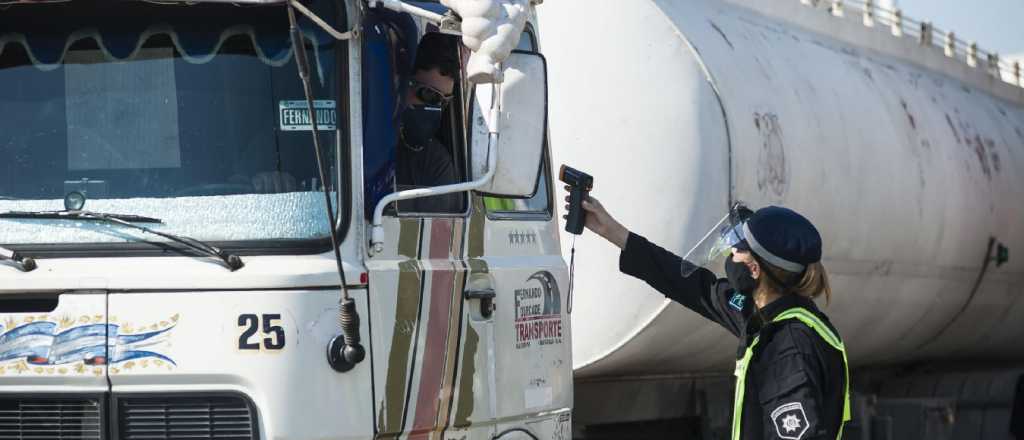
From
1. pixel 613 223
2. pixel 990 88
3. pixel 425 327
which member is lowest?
pixel 425 327

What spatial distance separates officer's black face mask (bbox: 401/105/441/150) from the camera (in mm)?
4824

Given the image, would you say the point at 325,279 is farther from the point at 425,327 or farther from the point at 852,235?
the point at 852,235

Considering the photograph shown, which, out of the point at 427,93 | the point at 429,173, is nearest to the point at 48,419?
the point at 429,173

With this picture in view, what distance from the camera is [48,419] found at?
419 cm

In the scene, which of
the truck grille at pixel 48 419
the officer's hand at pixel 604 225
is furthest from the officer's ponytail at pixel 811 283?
the truck grille at pixel 48 419

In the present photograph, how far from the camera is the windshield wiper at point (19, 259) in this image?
419cm

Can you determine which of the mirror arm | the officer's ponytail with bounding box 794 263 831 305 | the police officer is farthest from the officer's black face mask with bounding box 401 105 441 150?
the officer's ponytail with bounding box 794 263 831 305

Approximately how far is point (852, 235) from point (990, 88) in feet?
15.7

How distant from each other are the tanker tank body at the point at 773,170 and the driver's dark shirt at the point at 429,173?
5.65 ft

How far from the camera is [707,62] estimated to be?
275 inches

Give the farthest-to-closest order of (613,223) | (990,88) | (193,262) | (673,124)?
(990,88), (673,124), (613,223), (193,262)

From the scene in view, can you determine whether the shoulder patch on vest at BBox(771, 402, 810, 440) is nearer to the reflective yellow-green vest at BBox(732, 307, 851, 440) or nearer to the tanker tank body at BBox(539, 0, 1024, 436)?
the reflective yellow-green vest at BBox(732, 307, 851, 440)

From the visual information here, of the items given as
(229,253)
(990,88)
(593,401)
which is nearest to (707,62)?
(593,401)

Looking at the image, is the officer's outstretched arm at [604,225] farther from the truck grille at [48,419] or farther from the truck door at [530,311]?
the truck grille at [48,419]
